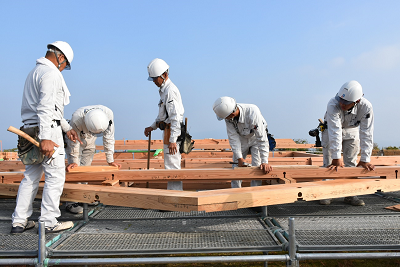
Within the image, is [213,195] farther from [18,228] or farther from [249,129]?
[249,129]

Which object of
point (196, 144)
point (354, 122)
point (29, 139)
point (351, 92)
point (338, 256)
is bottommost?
point (338, 256)

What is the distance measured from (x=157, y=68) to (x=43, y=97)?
1781 millimetres

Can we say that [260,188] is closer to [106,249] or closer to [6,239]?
[106,249]

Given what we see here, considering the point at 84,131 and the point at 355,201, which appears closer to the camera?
the point at 355,201

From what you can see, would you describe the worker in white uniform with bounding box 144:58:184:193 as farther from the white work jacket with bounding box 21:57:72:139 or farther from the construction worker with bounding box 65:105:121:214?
the white work jacket with bounding box 21:57:72:139

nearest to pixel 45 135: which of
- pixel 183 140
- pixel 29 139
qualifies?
pixel 29 139

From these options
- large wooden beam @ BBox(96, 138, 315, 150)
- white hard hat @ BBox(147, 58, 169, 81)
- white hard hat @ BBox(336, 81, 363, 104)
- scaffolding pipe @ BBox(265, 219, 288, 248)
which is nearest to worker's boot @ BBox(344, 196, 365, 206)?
white hard hat @ BBox(336, 81, 363, 104)

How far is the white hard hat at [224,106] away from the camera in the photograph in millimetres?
4234

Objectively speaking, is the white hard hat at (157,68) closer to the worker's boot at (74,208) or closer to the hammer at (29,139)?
the hammer at (29,139)

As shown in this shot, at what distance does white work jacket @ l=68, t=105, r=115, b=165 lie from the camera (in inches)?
178

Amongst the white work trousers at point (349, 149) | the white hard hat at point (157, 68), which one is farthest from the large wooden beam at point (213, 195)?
the white hard hat at point (157, 68)

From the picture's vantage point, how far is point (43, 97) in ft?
9.39

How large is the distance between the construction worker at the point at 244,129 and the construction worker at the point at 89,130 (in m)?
1.66

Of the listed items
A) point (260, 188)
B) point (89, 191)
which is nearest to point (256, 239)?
point (260, 188)
